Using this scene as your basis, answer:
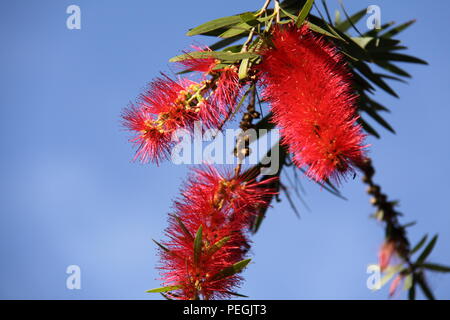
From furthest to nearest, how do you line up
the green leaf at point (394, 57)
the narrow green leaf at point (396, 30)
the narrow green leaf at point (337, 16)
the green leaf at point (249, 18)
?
the narrow green leaf at point (337, 16), the narrow green leaf at point (396, 30), the green leaf at point (394, 57), the green leaf at point (249, 18)

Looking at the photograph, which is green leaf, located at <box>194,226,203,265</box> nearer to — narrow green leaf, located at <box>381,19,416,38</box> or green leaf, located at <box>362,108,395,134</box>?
green leaf, located at <box>362,108,395,134</box>

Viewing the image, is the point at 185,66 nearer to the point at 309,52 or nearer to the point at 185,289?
the point at 309,52

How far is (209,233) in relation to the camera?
1.22 m

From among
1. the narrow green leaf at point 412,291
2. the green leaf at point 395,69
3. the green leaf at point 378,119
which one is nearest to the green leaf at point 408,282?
the narrow green leaf at point 412,291

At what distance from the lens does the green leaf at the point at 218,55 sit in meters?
1.24

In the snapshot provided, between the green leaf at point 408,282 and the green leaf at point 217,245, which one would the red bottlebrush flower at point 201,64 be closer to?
the green leaf at point 217,245

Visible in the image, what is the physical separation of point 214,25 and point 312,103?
476 millimetres

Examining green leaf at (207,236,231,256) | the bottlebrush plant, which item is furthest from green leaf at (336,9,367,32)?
green leaf at (207,236,231,256)

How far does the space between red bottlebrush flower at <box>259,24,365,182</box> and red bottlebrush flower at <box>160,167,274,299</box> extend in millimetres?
231

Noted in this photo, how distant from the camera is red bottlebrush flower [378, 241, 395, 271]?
2.03m

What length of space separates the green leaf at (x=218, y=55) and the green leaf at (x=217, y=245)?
485 mm

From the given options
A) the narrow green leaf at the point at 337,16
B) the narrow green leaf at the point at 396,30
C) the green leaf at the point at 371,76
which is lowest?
the green leaf at the point at 371,76
